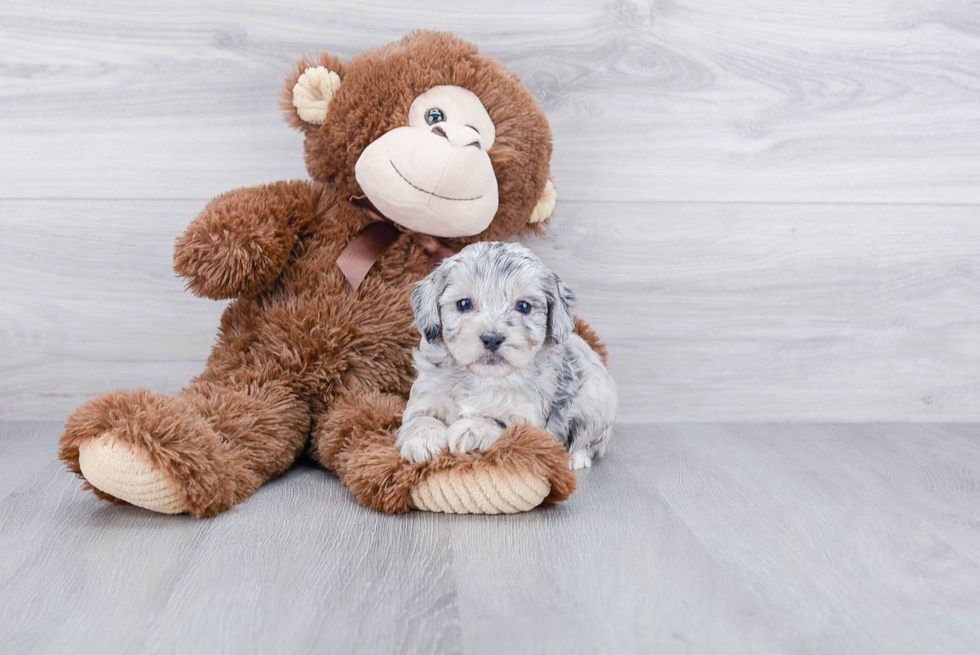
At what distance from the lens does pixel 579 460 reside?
1.68 metres

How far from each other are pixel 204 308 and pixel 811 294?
5.11 ft

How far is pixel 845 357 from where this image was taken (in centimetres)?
216

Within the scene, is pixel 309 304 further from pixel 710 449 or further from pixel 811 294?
pixel 811 294

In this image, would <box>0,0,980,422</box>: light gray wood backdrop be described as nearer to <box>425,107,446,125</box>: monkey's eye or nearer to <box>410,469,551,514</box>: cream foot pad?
<box>425,107,446,125</box>: monkey's eye

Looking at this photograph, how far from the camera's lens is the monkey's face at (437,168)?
1550 millimetres

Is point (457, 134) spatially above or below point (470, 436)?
above

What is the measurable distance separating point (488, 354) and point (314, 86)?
2.34 feet

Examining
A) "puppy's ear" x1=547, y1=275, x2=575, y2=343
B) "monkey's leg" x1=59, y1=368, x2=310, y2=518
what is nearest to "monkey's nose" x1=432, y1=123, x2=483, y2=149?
"puppy's ear" x1=547, y1=275, x2=575, y2=343

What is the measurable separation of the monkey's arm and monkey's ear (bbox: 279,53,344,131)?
0.17 metres

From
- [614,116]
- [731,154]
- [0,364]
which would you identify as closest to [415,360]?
[614,116]

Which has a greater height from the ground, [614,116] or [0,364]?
[614,116]

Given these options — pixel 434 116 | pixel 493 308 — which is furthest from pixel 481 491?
pixel 434 116

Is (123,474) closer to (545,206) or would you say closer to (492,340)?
(492,340)

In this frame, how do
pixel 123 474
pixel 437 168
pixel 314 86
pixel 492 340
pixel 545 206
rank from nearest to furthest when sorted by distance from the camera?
pixel 123 474, pixel 492 340, pixel 437 168, pixel 314 86, pixel 545 206
